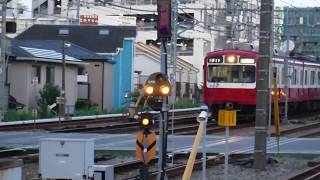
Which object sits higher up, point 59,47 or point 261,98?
point 59,47

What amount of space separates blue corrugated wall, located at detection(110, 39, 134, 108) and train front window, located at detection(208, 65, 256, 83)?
1668 cm

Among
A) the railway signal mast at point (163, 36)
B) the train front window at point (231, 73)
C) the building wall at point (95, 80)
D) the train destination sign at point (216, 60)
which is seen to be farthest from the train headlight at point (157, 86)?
the building wall at point (95, 80)

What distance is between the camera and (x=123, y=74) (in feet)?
150

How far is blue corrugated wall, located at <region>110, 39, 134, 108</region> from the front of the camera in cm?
4428

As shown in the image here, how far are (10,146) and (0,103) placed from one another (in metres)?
10.2

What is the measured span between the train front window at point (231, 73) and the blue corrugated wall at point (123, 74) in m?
16.7

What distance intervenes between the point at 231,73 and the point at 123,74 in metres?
19.9

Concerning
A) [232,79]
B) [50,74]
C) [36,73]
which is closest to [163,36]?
[232,79]

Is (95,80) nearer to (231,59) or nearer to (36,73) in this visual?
(36,73)

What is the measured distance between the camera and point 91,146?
31.8 feet

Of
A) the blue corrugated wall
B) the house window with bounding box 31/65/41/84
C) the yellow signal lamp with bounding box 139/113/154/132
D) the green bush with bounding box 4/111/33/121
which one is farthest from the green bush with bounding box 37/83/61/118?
the yellow signal lamp with bounding box 139/113/154/132

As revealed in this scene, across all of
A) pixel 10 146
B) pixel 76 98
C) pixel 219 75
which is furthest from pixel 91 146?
pixel 76 98

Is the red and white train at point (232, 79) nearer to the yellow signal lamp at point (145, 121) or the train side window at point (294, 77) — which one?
the train side window at point (294, 77)

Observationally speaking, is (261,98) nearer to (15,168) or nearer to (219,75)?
(15,168)
